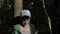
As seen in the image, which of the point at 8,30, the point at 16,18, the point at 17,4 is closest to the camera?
the point at 16,18

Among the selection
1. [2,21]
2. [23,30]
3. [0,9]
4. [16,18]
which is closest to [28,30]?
[23,30]

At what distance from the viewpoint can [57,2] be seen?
6.48 meters

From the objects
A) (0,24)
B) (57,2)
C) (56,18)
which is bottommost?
(0,24)

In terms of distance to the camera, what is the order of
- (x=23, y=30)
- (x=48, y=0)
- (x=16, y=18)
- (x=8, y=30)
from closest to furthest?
(x=23, y=30)
(x=16, y=18)
(x=48, y=0)
(x=8, y=30)

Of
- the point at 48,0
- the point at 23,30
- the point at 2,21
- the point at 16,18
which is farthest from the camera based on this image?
the point at 2,21

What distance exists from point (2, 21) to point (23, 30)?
17.5 ft

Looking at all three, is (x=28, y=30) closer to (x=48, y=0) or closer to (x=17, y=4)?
(x=17, y=4)

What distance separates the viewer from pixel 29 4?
655 centimetres

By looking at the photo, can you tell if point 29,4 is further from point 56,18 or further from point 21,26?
point 21,26

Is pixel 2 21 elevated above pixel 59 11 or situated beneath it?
→ situated beneath

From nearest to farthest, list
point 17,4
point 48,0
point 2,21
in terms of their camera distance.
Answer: point 17,4
point 48,0
point 2,21

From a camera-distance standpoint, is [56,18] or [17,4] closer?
[17,4]

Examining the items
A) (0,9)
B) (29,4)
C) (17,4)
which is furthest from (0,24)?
(17,4)

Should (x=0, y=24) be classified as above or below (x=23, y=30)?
below
